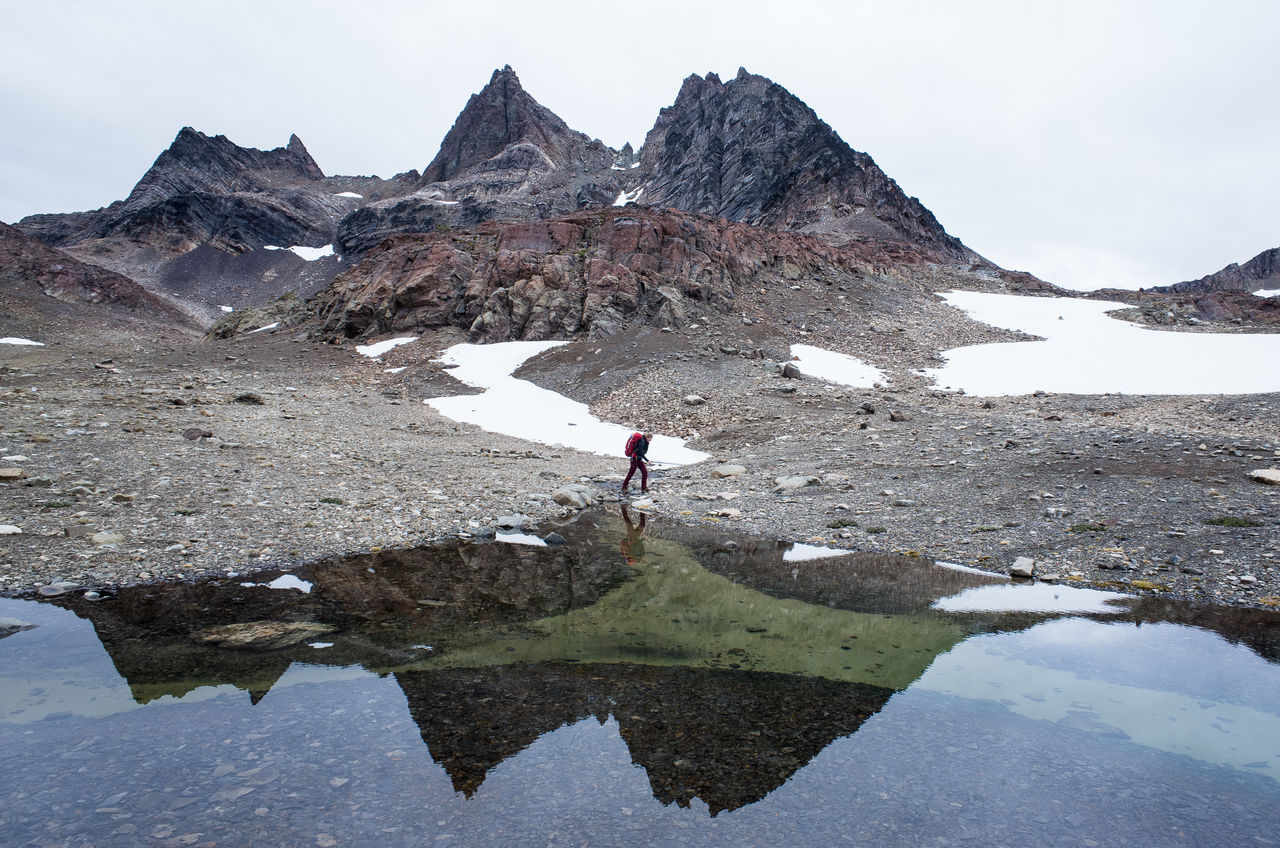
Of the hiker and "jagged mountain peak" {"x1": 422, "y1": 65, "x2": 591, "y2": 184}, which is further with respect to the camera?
"jagged mountain peak" {"x1": 422, "y1": 65, "x2": 591, "y2": 184}

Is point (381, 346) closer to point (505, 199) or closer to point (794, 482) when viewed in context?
point (794, 482)

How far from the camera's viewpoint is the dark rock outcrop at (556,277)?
3769 cm

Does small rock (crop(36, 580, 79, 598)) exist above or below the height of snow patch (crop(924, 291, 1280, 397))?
below

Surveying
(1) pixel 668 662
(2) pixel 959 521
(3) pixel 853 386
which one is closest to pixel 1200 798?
(1) pixel 668 662

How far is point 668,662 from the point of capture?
268 inches

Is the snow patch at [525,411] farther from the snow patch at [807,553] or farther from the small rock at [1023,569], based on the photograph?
the small rock at [1023,569]

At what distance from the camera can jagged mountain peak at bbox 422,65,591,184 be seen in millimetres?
140125

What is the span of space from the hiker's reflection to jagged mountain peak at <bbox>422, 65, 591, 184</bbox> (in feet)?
446

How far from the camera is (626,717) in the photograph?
559 centimetres

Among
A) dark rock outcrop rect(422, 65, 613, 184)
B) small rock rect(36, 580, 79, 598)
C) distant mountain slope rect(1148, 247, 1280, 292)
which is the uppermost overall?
dark rock outcrop rect(422, 65, 613, 184)

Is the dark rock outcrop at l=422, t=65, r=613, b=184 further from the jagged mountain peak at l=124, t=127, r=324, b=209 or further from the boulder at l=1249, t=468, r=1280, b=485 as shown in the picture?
the boulder at l=1249, t=468, r=1280, b=485

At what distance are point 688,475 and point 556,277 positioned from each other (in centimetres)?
2483

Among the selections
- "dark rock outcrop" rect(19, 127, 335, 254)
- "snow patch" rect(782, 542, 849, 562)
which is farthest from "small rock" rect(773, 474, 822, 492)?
"dark rock outcrop" rect(19, 127, 335, 254)

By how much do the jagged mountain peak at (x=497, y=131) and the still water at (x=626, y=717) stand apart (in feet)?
462
